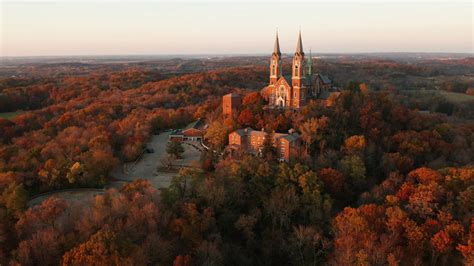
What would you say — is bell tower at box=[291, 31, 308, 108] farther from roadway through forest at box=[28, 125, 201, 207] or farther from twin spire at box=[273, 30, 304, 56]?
roadway through forest at box=[28, 125, 201, 207]

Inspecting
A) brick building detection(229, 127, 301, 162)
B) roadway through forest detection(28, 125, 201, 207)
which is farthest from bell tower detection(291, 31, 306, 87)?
roadway through forest detection(28, 125, 201, 207)

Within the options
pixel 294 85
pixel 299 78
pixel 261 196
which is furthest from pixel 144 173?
pixel 299 78

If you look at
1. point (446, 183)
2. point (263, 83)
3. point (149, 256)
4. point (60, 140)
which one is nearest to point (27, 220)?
point (149, 256)

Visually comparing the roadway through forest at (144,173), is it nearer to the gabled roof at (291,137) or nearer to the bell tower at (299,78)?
the gabled roof at (291,137)

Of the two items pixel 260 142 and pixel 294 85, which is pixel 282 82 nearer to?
pixel 294 85

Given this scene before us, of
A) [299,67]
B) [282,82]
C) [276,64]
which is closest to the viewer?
[299,67]

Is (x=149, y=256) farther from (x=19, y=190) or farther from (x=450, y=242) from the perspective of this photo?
(x=450, y=242)

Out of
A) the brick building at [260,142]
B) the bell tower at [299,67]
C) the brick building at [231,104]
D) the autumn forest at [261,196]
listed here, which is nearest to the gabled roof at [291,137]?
the brick building at [260,142]

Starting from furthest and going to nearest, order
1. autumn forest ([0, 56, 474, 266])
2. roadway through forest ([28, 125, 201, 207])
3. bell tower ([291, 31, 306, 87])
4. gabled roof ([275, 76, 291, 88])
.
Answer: gabled roof ([275, 76, 291, 88])
bell tower ([291, 31, 306, 87])
roadway through forest ([28, 125, 201, 207])
autumn forest ([0, 56, 474, 266])
